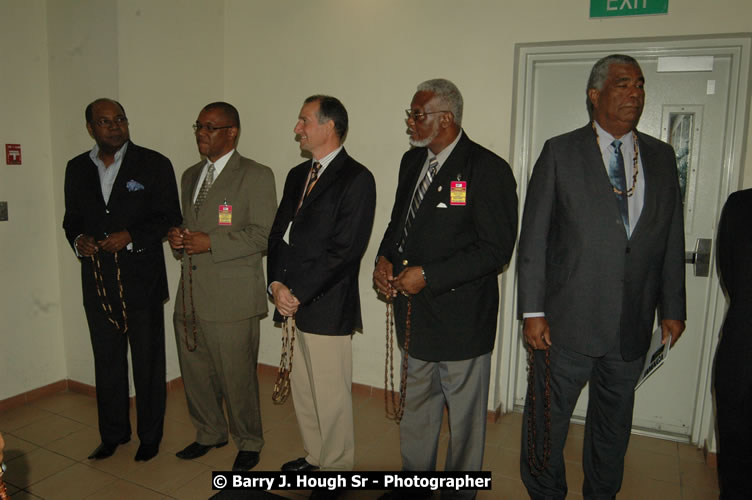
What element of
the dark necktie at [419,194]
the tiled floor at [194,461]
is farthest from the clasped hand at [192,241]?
the tiled floor at [194,461]

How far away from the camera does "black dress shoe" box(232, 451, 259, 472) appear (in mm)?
2982

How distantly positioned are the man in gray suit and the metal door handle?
1060mm

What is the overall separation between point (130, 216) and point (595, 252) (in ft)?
7.98

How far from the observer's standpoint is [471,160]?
2469 mm

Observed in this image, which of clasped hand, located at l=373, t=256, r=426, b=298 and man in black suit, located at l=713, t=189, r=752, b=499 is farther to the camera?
clasped hand, located at l=373, t=256, r=426, b=298

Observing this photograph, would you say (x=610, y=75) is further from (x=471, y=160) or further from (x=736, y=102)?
(x=736, y=102)

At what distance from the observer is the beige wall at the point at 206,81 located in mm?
3457

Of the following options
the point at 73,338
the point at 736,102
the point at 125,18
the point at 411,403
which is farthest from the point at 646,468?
the point at 125,18

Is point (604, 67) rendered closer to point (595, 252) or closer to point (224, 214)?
point (595, 252)

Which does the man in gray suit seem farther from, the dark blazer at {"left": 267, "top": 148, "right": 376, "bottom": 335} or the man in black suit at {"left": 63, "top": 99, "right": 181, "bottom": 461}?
the man in black suit at {"left": 63, "top": 99, "right": 181, "bottom": 461}

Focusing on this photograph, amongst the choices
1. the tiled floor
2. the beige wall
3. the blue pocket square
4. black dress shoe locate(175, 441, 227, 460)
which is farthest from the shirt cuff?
the blue pocket square

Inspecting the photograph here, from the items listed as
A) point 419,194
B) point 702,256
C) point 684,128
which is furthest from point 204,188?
point 702,256

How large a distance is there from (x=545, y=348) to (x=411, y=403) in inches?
27.5


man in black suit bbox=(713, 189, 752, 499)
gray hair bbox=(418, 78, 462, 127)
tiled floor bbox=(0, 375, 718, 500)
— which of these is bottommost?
tiled floor bbox=(0, 375, 718, 500)
